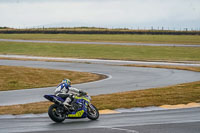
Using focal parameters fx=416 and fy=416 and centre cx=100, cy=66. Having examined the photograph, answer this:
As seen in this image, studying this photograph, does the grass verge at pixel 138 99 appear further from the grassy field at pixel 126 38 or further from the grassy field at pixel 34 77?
the grassy field at pixel 126 38

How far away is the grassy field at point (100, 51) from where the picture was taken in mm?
52375

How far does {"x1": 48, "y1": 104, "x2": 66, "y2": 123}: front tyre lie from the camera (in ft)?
45.1

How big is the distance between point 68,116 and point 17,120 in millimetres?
1893

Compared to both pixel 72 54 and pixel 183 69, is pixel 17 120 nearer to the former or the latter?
pixel 183 69

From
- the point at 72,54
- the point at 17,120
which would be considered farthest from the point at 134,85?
the point at 72,54

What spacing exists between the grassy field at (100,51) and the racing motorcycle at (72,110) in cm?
3550

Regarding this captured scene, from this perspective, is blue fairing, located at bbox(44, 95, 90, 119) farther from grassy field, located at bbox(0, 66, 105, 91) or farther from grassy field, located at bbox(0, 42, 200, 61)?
grassy field, located at bbox(0, 42, 200, 61)

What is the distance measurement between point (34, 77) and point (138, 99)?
11.4 meters

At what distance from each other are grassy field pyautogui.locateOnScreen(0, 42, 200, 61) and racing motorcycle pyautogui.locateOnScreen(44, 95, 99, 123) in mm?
35499

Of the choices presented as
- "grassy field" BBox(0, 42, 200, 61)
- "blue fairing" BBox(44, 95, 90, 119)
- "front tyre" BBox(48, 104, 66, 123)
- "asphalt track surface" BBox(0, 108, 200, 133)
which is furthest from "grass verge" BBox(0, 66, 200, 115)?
"grassy field" BBox(0, 42, 200, 61)

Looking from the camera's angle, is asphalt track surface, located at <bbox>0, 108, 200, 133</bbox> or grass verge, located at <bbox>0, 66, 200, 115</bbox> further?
grass verge, located at <bbox>0, 66, 200, 115</bbox>

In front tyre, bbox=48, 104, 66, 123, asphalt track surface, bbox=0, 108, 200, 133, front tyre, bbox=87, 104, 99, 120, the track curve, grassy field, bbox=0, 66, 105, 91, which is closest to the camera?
asphalt track surface, bbox=0, 108, 200, 133

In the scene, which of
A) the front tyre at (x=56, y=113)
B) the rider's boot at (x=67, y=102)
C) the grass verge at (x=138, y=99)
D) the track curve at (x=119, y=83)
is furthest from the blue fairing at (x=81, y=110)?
the track curve at (x=119, y=83)

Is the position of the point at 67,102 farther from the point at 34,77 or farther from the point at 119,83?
the point at 34,77
